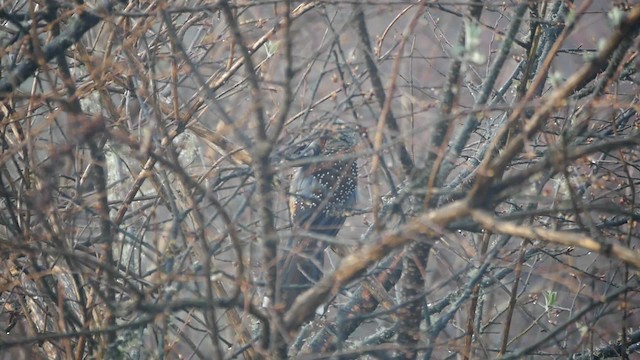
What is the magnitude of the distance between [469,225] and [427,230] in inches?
24.2

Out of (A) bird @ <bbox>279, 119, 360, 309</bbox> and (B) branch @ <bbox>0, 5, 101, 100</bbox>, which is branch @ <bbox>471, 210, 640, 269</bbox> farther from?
(B) branch @ <bbox>0, 5, 101, 100</bbox>

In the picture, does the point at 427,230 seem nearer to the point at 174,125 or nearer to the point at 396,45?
the point at 174,125

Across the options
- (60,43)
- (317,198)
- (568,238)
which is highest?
(317,198)

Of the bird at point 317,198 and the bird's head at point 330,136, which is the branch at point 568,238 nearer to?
the bird's head at point 330,136

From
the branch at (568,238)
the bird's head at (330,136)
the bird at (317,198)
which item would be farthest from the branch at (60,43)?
the branch at (568,238)

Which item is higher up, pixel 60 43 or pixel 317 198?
pixel 317 198

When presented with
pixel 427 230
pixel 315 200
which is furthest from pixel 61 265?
pixel 427 230

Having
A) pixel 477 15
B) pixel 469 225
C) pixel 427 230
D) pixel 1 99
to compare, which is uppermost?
pixel 477 15

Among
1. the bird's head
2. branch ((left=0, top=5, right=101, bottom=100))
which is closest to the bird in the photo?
the bird's head

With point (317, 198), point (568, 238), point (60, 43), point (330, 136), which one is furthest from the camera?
point (317, 198)

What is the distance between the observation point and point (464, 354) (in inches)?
163

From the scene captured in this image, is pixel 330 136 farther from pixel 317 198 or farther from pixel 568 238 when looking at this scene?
pixel 568 238

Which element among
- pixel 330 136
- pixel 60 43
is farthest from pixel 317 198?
pixel 60 43

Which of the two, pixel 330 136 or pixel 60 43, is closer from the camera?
pixel 60 43
